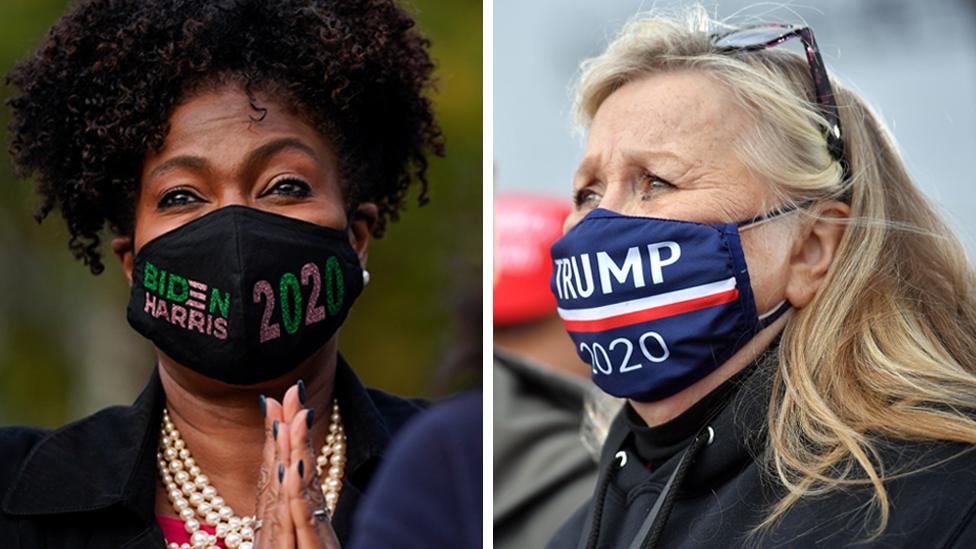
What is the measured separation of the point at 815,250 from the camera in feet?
10.4

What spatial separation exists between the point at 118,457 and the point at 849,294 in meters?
1.50

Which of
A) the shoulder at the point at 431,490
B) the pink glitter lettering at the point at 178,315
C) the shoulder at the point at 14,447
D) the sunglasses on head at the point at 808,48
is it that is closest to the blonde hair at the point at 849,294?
the sunglasses on head at the point at 808,48

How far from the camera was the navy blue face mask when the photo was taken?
9.97 ft

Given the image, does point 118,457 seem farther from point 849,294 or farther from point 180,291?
point 849,294

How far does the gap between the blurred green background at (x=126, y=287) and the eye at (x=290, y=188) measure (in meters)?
→ 0.25

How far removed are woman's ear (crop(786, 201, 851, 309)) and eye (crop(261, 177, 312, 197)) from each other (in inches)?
40.5

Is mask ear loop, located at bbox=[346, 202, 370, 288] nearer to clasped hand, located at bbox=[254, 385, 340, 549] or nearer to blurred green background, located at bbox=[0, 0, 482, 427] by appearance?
blurred green background, located at bbox=[0, 0, 482, 427]

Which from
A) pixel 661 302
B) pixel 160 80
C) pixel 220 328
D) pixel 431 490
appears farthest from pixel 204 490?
pixel 661 302

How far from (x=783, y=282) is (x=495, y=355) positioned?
1.72 meters

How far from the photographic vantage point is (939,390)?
2.86 metres

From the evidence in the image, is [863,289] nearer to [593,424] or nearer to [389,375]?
[389,375]

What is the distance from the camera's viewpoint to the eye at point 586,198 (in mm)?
3336

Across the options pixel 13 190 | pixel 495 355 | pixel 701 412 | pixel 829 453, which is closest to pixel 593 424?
pixel 495 355

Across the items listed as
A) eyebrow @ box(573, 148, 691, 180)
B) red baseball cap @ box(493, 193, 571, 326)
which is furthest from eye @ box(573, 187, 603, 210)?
red baseball cap @ box(493, 193, 571, 326)
